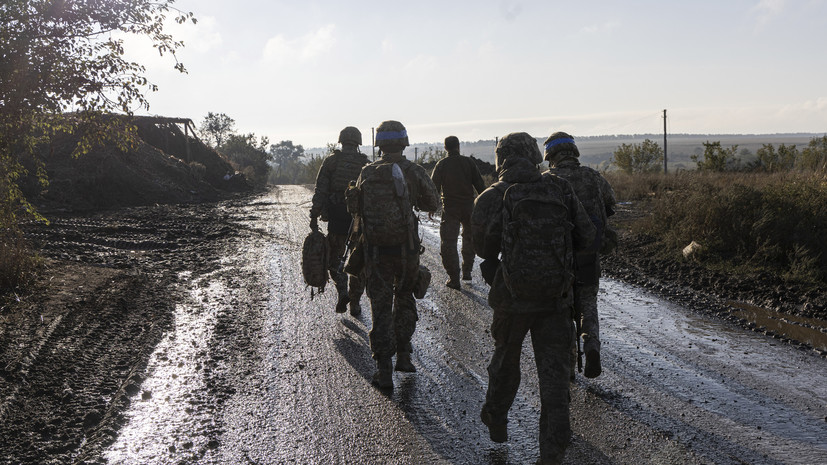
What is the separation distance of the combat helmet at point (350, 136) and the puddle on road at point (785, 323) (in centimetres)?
494

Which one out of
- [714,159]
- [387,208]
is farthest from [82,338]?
[714,159]

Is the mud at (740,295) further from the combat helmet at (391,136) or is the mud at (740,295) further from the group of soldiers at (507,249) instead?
the combat helmet at (391,136)

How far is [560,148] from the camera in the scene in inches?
198

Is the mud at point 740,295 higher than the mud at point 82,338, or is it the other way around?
the mud at point 82,338

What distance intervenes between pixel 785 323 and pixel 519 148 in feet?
16.9

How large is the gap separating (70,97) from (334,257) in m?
3.64

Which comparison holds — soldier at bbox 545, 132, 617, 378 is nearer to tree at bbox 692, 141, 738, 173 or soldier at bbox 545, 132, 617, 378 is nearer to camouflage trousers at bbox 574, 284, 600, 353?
camouflage trousers at bbox 574, 284, 600, 353

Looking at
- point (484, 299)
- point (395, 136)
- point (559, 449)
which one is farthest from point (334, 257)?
point (559, 449)

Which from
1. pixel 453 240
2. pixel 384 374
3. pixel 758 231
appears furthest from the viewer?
pixel 758 231

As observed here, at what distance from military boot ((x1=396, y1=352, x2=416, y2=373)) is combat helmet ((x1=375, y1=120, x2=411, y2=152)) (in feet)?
5.93

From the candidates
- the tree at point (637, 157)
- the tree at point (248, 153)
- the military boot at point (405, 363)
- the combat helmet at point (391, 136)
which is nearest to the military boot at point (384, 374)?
the military boot at point (405, 363)

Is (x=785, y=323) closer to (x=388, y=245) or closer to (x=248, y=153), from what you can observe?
(x=388, y=245)

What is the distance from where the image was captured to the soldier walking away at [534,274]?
3684 millimetres

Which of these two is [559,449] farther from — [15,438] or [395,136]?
[15,438]
